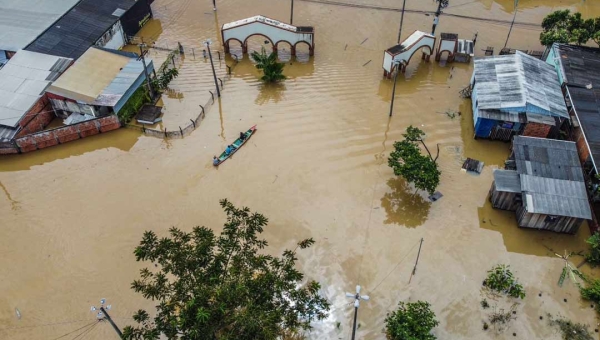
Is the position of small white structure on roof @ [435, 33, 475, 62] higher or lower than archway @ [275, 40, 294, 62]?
→ higher

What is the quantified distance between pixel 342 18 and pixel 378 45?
20.6ft

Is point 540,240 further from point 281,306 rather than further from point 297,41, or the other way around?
point 297,41

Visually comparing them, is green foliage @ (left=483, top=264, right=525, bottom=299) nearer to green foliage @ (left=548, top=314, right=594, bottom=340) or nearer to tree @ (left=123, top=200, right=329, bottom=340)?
green foliage @ (left=548, top=314, right=594, bottom=340)

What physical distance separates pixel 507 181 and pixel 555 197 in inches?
102

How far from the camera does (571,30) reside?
3725 centimetres

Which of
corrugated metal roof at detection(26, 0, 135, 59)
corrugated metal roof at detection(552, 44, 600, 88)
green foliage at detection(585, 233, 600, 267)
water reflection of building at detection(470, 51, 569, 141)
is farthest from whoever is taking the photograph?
corrugated metal roof at detection(26, 0, 135, 59)

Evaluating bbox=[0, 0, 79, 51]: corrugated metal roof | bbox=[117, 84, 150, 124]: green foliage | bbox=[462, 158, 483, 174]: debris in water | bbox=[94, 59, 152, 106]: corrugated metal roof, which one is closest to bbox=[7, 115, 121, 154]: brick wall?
bbox=[117, 84, 150, 124]: green foliage

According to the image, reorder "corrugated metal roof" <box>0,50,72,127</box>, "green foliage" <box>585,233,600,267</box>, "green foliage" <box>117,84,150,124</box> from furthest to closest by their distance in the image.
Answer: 1. "green foliage" <box>117,84,150,124</box>
2. "corrugated metal roof" <box>0,50,72,127</box>
3. "green foliage" <box>585,233,600,267</box>

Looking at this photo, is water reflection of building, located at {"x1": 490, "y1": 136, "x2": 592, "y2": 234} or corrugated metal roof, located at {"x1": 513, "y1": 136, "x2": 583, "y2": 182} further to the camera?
corrugated metal roof, located at {"x1": 513, "y1": 136, "x2": 583, "y2": 182}

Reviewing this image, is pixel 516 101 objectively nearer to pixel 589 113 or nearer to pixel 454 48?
pixel 589 113

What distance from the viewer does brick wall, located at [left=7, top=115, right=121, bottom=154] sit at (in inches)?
1192

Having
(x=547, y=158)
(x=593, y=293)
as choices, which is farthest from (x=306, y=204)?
(x=593, y=293)

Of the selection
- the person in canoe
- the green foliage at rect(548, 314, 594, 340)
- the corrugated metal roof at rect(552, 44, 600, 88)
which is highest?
the corrugated metal roof at rect(552, 44, 600, 88)

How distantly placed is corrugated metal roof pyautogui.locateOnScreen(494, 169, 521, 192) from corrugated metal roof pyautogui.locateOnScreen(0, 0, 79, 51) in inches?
1457
